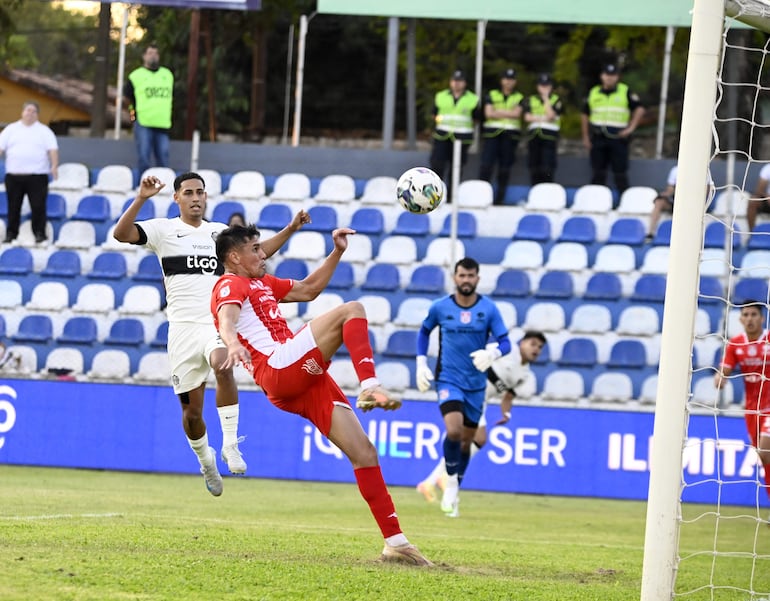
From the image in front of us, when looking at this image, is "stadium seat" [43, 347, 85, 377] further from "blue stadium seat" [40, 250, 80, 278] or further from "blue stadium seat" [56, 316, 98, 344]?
"blue stadium seat" [40, 250, 80, 278]

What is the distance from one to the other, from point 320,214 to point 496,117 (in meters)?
2.95

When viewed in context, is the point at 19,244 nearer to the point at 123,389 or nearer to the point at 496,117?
the point at 123,389

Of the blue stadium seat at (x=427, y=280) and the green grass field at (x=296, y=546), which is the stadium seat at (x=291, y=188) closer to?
the blue stadium seat at (x=427, y=280)

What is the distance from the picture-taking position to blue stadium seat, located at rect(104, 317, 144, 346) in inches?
656

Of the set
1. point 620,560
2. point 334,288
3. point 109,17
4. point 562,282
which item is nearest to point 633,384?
point 562,282

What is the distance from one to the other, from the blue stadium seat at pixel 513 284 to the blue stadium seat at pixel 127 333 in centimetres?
481

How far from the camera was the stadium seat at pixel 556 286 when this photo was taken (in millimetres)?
17109

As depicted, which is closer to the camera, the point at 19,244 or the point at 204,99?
the point at 19,244

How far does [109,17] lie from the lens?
20.6 metres

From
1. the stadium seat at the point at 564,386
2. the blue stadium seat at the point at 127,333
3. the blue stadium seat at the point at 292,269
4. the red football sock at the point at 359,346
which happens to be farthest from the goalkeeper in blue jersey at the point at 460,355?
the blue stadium seat at the point at 127,333

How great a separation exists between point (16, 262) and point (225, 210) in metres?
3.02

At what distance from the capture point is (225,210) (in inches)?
713

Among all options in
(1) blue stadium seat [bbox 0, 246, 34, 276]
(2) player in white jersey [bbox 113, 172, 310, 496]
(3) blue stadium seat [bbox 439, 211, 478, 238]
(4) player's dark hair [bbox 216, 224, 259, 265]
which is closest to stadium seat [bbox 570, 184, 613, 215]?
(3) blue stadium seat [bbox 439, 211, 478, 238]

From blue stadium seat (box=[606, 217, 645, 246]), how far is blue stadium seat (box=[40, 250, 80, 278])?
7.58 meters
